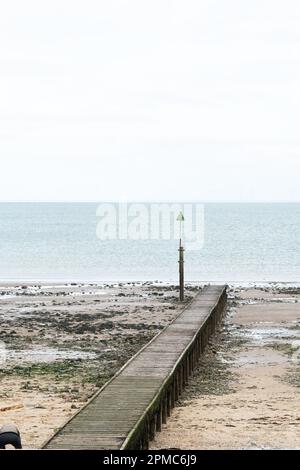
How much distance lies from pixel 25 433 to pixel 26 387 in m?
4.81

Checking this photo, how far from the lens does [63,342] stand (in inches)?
1183

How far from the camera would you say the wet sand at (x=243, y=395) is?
1661 centimetres

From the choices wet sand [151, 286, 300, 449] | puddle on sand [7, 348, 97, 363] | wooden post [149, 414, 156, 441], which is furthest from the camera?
puddle on sand [7, 348, 97, 363]

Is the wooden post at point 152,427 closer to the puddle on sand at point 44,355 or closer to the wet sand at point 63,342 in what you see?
the wet sand at point 63,342

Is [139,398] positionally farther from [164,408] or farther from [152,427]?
[164,408]

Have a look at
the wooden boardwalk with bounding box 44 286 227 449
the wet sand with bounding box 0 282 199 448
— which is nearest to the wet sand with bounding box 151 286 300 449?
the wooden boardwalk with bounding box 44 286 227 449

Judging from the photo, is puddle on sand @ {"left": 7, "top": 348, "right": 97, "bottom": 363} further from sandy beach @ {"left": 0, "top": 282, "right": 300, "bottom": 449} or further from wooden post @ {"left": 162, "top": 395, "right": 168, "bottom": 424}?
wooden post @ {"left": 162, "top": 395, "right": 168, "bottom": 424}

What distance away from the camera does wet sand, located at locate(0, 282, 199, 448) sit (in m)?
19.4

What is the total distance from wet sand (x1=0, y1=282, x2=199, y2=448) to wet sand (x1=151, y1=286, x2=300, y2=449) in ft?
8.53

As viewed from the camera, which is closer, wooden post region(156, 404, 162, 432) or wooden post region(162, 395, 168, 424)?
wooden post region(156, 404, 162, 432)

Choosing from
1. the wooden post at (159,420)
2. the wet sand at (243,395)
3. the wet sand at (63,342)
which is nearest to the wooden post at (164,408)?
the wet sand at (243,395)

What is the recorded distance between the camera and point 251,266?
91.0 metres

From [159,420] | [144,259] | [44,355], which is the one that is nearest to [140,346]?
[44,355]

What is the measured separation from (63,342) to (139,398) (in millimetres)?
13553
